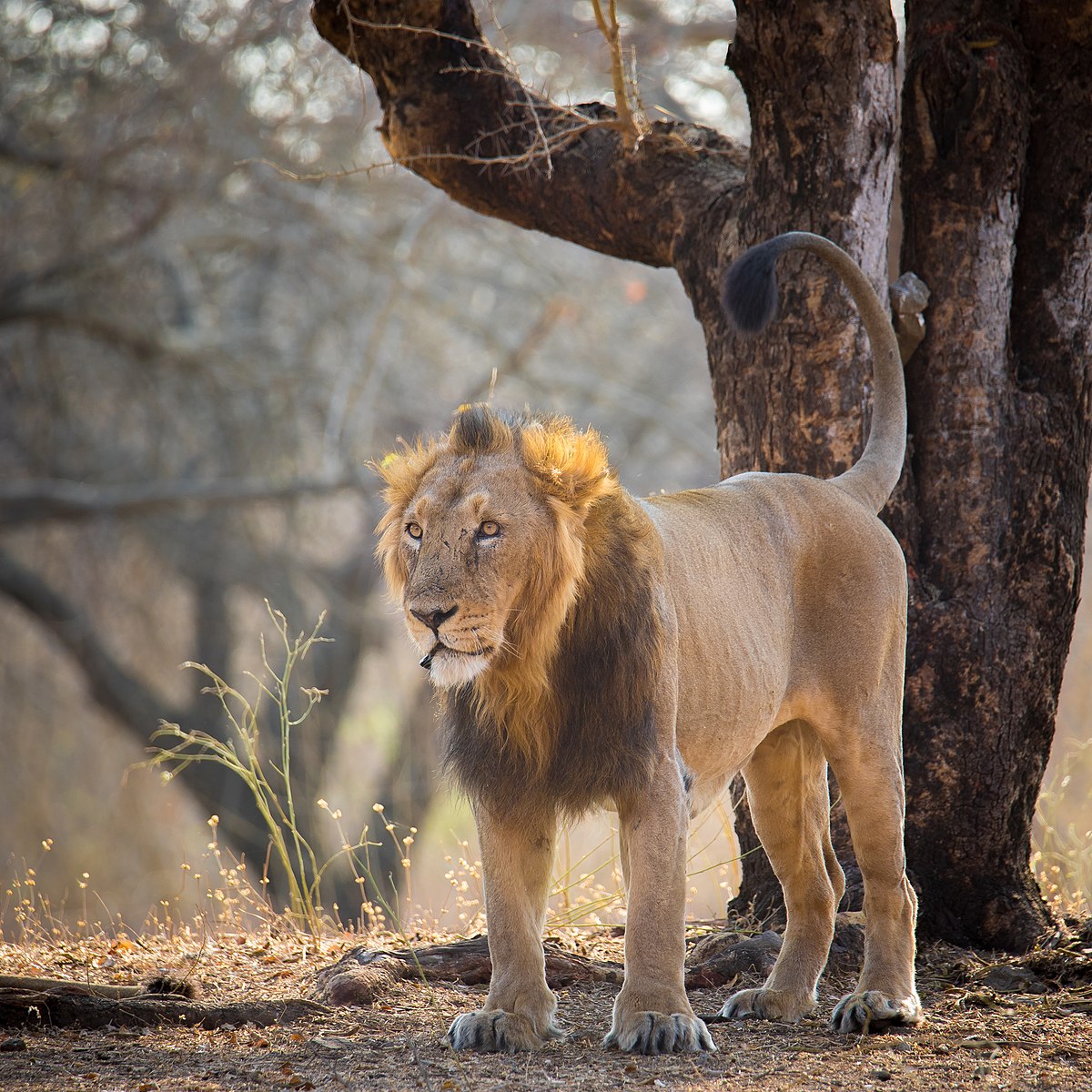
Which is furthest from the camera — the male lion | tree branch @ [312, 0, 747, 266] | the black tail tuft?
tree branch @ [312, 0, 747, 266]

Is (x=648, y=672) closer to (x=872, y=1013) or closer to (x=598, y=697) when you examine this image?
(x=598, y=697)

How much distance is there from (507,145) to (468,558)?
94.8 inches

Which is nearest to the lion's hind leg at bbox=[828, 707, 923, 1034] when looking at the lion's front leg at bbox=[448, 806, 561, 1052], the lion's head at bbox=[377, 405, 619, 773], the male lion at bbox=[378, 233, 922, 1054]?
the male lion at bbox=[378, 233, 922, 1054]

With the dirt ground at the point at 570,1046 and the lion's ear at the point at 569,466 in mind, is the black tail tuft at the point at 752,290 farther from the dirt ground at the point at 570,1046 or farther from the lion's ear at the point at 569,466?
the dirt ground at the point at 570,1046

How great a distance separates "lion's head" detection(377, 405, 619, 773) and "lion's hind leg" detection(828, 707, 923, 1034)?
1.01 meters

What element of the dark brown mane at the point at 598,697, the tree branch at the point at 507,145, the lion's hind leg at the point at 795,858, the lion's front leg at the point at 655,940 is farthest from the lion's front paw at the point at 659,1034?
the tree branch at the point at 507,145

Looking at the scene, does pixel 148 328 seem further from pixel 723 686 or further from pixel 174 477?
pixel 723 686

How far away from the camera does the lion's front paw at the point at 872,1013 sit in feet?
10.4

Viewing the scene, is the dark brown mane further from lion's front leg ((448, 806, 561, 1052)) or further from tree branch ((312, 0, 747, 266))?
tree branch ((312, 0, 747, 266))

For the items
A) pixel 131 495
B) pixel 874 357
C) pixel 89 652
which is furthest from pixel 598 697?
pixel 89 652

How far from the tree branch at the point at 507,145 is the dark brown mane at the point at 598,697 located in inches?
77.0

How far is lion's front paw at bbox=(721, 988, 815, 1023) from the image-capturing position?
11.0 ft

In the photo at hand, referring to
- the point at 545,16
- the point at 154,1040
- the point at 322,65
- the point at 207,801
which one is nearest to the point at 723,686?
the point at 154,1040

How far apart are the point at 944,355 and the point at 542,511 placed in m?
1.94
